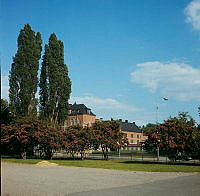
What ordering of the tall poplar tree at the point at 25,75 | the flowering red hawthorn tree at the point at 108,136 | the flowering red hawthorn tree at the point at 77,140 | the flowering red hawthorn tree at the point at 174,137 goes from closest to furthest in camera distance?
the flowering red hawthorn tree at the point at 174,137 → the flowering red hawthorn tree at the point at 77,140 → the flowering red hawthorn tree at the point at 108,136 → the tall poplar tree at the point at 25,75

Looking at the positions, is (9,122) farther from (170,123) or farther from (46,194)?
(46,194)

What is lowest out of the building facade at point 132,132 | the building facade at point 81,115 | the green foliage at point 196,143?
the green foliage at point 196,143

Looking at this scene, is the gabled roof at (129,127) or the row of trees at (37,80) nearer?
the row of trees at (37,80)

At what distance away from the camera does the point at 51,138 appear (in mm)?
36469

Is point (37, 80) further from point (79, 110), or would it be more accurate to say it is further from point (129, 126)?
point (129, 126)

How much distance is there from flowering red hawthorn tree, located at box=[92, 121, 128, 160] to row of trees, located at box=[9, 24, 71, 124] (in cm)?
791

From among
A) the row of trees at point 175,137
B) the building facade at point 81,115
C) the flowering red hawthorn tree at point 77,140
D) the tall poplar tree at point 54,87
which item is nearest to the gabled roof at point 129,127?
the building facade at point 81,115

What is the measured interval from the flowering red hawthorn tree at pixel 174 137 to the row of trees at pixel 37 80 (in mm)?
17753

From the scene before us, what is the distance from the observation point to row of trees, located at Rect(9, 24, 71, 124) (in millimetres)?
40500

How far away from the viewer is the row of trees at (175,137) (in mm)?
28255

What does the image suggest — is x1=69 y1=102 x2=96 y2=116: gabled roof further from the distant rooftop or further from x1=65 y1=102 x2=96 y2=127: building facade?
the distant rooftop

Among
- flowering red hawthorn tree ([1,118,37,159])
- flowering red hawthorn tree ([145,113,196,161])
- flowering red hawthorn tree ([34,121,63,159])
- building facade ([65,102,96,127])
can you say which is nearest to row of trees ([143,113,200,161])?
flowering red hawthorn tree ([145,113,196,161])

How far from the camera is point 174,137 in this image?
3006 cm

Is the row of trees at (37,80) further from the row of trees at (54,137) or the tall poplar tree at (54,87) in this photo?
the row of trees at (54,137)
